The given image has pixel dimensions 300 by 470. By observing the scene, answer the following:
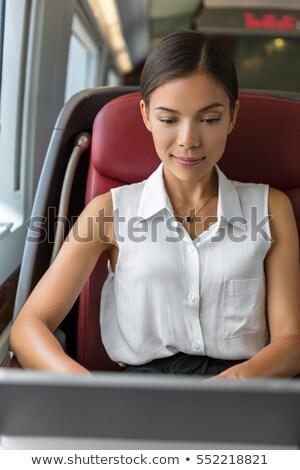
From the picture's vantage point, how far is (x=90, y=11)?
4.34 metres

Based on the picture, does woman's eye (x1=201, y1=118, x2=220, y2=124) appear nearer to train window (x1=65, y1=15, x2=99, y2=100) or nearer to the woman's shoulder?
the woman's shoulder

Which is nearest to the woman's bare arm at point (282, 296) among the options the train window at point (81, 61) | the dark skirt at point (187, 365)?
the dark skirt at point (187, 365)

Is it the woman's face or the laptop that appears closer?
the laptop

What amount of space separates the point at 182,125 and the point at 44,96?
1842mm

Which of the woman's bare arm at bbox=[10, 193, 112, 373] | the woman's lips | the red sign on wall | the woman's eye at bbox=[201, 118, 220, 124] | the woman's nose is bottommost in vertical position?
the woman's bare arm at bbox=[10, 193, 112, 373]

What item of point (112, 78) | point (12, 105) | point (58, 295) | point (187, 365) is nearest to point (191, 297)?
point (187, 365)

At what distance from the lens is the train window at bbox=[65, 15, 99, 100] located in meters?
4.53

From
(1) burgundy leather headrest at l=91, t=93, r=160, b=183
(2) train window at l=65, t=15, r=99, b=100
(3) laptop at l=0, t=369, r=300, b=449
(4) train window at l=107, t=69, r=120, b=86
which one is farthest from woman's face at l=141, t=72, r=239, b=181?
(4) train window at l=107, t=69, r=120, b=86

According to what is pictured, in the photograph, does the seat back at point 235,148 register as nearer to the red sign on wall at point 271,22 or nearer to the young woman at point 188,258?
the young woman at point 188,258

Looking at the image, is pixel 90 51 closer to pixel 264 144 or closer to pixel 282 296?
pixel 264 144

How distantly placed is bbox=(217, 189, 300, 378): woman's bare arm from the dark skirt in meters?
0.12

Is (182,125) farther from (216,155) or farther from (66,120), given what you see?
(66,120)
